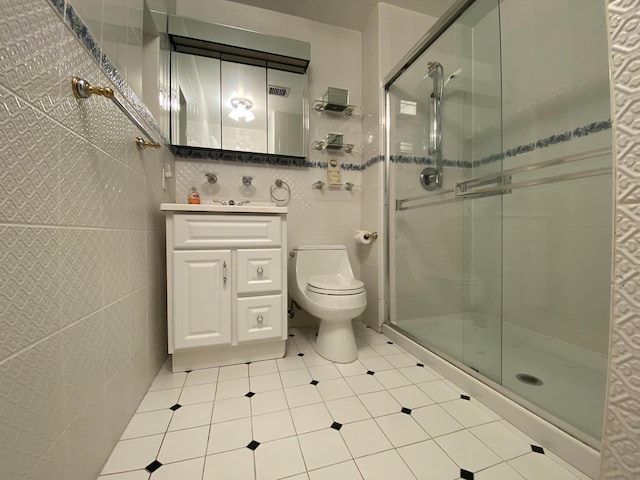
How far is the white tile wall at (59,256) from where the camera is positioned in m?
0.45

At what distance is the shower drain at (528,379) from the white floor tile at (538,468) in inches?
13.5

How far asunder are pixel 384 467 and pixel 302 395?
1.40ft

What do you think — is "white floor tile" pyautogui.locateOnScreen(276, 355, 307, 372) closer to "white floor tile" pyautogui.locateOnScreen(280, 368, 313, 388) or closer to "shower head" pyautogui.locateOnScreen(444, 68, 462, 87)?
"white floor tile" pyautogui.locateOnScreen(280, 368, 313, 388)

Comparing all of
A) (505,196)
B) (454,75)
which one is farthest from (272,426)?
(454,75)

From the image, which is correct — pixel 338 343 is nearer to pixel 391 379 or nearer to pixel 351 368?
pixel 351 368

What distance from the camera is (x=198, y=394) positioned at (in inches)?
42.8

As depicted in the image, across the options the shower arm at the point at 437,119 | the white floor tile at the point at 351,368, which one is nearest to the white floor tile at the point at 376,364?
the white floor tile at the point at 351,368

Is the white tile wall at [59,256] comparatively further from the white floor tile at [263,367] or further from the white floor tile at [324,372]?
the white floor tile at [324,372]

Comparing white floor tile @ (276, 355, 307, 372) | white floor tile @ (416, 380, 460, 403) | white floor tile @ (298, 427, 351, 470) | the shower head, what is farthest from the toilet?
the shower head

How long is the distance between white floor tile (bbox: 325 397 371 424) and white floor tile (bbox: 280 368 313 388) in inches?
7.7

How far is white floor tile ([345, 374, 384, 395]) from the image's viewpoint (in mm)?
1113

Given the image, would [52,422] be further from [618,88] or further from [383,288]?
[383,288]

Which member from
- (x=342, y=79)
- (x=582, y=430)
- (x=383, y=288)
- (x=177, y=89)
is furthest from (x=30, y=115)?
(x=342, y=79)

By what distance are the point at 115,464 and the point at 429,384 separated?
3.89 ft
